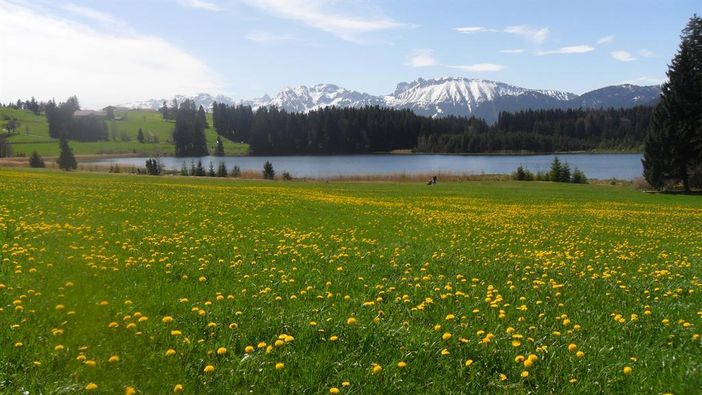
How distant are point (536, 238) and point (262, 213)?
1254 centimetres

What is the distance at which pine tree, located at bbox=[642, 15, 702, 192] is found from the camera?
60344 mm

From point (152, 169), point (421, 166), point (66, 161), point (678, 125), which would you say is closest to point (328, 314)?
point (678, 125)

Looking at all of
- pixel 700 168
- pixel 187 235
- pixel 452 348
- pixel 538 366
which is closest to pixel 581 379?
pixel 538 366

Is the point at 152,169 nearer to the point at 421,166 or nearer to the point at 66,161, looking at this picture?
the point at 66,161

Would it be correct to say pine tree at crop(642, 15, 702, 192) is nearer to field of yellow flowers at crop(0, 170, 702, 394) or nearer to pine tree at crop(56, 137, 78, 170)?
field of yellow flowers at crop(0, 170, 702, 394)

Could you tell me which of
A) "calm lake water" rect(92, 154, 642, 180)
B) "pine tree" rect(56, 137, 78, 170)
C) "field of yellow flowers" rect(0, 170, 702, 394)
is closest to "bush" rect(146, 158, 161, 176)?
"pine tree" rect(56, 137, 78, 170)

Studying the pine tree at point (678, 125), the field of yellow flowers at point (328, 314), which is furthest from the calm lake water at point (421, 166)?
the field of yellow flowers at point (328, 314)

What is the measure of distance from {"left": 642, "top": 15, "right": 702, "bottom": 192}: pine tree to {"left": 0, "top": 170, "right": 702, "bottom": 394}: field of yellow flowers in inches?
2113

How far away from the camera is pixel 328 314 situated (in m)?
7.59

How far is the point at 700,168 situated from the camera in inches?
2366

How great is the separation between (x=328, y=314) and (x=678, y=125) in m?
69.0

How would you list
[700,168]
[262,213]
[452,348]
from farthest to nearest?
[700,168], [262,213], [452,348]

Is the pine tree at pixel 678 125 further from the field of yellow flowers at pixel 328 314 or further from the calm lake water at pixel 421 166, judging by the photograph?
the field of yellow flowers at pixel 328 314

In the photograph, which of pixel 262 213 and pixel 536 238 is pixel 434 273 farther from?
pixel 262 213
